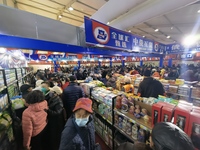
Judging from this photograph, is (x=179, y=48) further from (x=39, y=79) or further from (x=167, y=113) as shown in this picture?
A: (x=39, y=79)

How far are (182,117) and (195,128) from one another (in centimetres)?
16

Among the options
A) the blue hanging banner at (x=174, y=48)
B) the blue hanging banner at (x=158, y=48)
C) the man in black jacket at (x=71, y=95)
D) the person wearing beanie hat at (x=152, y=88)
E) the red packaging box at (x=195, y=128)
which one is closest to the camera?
the red packaging box at (x=195, y=128)

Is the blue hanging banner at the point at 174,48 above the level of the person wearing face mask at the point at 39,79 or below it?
above

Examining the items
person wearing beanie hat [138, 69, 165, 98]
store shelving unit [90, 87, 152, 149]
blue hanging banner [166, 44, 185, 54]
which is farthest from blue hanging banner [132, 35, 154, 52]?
store shelving unit [90, 87, 152, 149]

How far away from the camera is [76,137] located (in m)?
1.35

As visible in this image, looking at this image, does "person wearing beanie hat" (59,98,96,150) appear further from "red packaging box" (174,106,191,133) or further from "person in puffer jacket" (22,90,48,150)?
"red packaging box" (174,106,191,133)

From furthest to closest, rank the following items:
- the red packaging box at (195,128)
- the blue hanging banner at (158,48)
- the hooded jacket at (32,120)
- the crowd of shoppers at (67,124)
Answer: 1. the blue hanging banner at (158,48)
2. the hooded jacket at (32,120)
3. the red packaging box at (195,128)
4. the crowd of shoppers at (67,124)

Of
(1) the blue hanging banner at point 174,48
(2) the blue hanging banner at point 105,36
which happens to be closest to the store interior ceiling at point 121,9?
(2) the blue hanging banner at point 105,36

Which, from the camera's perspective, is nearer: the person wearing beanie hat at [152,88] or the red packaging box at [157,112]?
the red packaging box at [157,112]

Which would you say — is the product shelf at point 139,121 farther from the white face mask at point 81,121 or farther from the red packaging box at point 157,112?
the white face mask at point 81,121

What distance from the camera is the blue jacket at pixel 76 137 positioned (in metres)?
1.31

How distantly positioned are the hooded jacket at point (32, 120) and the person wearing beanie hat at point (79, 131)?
94 centimetres

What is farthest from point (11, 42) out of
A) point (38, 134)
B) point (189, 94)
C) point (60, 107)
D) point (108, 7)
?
point (189, 94)

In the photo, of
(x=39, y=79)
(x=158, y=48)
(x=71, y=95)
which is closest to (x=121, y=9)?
(x=71, y=95)
